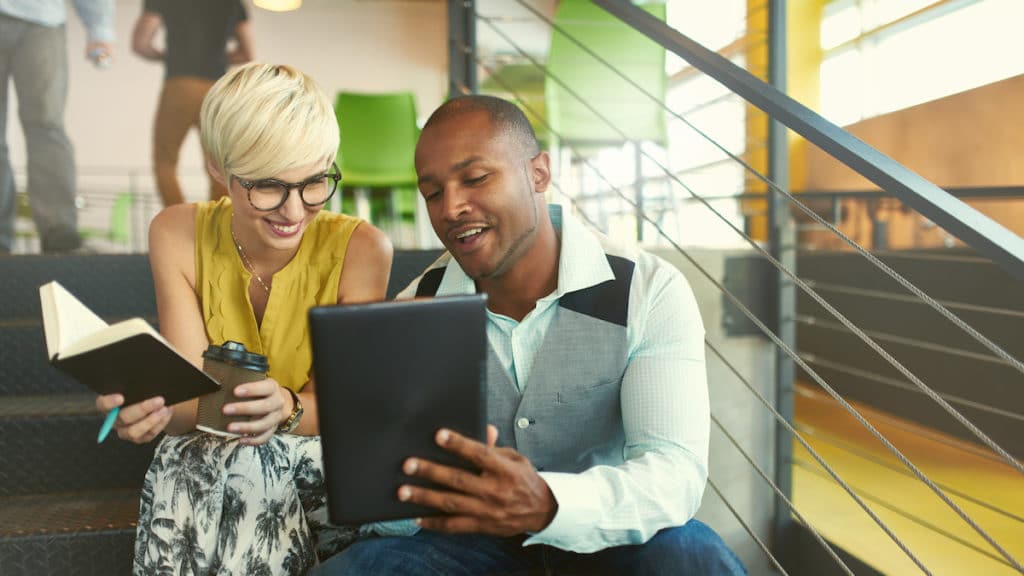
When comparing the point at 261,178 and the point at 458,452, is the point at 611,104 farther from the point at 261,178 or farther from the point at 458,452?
the point at 458,452

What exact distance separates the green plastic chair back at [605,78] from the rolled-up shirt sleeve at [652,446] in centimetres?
200

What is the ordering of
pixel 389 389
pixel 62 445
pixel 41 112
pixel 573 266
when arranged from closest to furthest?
pixel 389 389 → pixel 573 266 → pixel 62 445 → pixel 41 112

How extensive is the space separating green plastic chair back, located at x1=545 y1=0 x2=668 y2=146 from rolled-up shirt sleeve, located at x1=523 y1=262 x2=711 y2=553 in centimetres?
200

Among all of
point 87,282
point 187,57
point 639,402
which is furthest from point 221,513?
point 187,57

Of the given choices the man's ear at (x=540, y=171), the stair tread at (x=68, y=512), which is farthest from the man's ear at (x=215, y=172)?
the stair tread at (x=68, y=512)

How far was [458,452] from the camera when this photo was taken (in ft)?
2.74

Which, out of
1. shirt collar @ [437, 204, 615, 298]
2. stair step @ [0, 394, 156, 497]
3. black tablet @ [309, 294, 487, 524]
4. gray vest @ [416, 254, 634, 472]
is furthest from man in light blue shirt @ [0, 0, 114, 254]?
black tablet @ [309, 294, 487, 524]

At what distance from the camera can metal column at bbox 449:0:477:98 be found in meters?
2.24

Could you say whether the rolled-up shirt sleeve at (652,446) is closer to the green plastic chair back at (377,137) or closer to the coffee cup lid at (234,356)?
the coffee cup lid at (234,356)

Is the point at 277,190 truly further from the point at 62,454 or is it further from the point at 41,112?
the point at 41,112

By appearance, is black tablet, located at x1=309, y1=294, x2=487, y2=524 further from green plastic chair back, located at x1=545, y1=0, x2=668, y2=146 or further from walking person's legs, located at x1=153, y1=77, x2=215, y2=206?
walking person's legs, located at x1=153, y1=77, x2=215, y2=206

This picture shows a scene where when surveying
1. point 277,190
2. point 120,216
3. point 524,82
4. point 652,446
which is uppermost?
point 524,82

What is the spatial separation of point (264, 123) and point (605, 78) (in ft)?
7.19

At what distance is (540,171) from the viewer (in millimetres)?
1335
